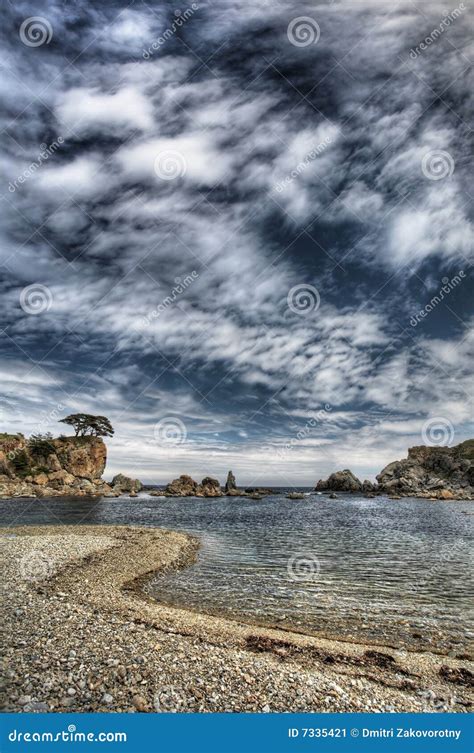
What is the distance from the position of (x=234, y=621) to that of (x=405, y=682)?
22.6ft

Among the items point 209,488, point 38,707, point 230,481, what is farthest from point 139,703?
point 230,481

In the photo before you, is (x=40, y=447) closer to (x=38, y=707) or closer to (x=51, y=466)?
(x=51, y=466)

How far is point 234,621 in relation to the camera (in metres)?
15.0

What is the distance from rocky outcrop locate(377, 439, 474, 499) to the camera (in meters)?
148

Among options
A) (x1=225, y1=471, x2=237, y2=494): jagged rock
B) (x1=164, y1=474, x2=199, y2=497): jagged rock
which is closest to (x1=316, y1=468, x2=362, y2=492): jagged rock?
(x1=225, y1=471, x2=237, y2=494): jagged rock

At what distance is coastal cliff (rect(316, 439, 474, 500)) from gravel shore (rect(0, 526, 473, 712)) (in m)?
136

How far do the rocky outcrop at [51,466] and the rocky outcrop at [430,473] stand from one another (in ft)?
383

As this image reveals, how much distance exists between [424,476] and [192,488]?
100343mm

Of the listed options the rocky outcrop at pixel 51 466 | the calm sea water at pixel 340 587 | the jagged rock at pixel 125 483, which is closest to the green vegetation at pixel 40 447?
the rocky outcrop at pixel 51 466

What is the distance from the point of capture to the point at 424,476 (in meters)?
162

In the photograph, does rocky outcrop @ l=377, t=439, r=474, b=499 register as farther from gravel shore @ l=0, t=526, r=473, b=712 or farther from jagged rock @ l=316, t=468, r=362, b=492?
gravel shore @ l=0, t=526, r=473, b=712

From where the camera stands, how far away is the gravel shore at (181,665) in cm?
803

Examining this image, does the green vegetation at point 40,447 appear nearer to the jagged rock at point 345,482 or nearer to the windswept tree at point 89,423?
the windswept tree at point 89,423

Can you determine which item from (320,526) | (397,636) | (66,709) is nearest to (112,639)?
(66,709)
